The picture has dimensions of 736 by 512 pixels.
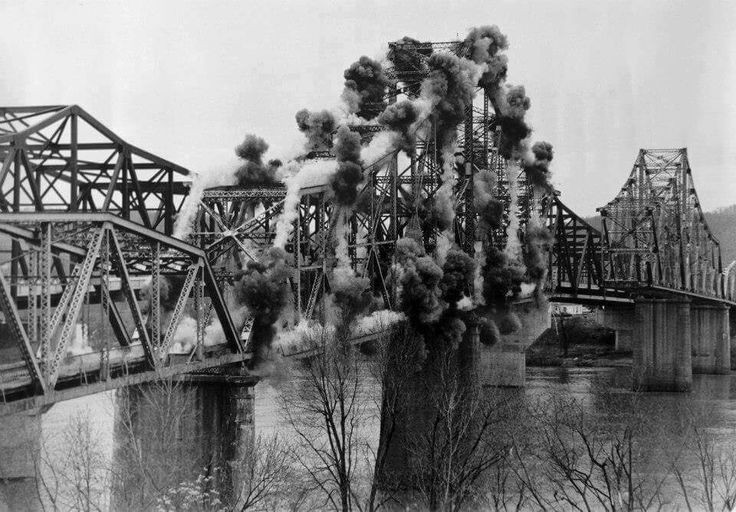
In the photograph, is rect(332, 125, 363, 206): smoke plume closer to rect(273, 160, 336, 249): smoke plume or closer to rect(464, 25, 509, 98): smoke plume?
rect(273, 160, 336, 249): smoke plume

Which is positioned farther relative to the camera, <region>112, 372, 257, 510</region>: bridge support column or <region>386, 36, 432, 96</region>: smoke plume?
<region>386, 36, 432, 96</region>: smoke plume

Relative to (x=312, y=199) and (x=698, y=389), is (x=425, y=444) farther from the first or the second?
(x=698, y=389)

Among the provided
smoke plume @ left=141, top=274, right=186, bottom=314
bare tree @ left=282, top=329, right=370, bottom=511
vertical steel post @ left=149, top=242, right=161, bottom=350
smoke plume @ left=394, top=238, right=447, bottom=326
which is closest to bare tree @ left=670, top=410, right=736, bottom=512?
bare tree @ left=282, top=329, right=370, bottom=511

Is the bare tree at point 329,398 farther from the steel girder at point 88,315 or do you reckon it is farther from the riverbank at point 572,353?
the riverbank at point 572,353

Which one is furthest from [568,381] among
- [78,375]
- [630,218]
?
[78,375]

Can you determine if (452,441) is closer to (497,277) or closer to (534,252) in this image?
(497,277)

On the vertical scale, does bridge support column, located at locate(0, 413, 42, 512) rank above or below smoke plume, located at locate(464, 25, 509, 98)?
below
